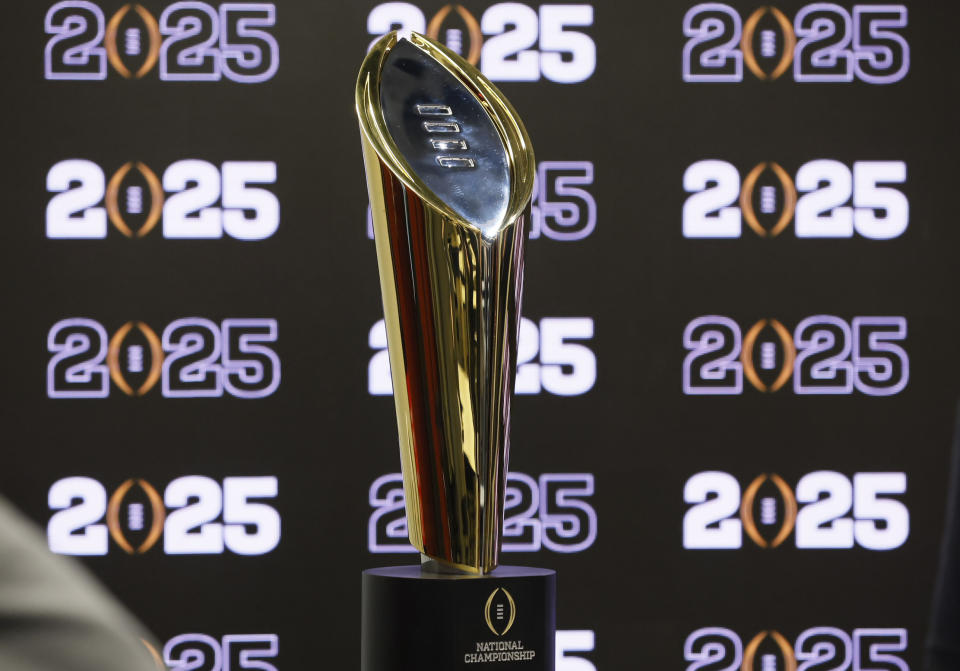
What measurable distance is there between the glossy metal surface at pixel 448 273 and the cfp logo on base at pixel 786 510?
3.74 ft

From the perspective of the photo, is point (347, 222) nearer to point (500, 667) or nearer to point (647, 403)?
point (647, 403)

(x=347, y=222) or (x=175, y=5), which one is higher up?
(x=175, y=5)

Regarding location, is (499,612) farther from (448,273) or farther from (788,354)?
(788,354)

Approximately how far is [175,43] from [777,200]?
48.6 inches

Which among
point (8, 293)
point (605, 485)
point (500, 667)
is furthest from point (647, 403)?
point (8, 293)

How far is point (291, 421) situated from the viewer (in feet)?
6.61

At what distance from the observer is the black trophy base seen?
0.96 meters

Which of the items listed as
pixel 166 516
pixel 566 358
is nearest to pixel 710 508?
pixel 566 358

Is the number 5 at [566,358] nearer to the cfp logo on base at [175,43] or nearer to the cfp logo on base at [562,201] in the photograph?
the cfp logo on base at [562,201]

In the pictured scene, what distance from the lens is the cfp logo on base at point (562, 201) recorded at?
6.68 feet

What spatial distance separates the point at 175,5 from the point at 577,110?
819 mm

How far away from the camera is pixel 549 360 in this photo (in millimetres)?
2027

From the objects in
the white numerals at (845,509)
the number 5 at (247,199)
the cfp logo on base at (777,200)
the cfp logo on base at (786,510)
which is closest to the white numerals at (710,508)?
the cfp logo on base at (786,510)

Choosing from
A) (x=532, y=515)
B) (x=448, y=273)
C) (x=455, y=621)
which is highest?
(x=448, y=273)
